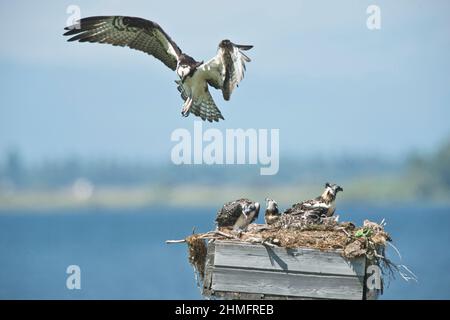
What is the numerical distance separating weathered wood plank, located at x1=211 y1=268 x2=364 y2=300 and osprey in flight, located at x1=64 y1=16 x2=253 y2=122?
416 cm

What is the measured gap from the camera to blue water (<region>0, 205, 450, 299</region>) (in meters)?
49.7

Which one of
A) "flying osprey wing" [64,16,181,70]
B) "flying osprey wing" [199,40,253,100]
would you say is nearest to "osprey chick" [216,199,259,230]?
"flying osprey wing" [199,40,253,100]

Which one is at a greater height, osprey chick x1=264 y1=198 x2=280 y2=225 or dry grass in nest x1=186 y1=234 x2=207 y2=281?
osprey chick x1=264 y1=198 x2=280 y2=225

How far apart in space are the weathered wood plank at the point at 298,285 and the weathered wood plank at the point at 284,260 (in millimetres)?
56

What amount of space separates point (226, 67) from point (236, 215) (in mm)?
2853

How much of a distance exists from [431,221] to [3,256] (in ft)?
134

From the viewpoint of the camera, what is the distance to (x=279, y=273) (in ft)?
34.8

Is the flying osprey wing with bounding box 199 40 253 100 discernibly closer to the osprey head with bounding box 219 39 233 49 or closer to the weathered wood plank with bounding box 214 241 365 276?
the osprey head with bounding box 219 39 233 49

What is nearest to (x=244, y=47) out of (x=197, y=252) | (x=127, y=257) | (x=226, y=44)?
(x=226, y=44)

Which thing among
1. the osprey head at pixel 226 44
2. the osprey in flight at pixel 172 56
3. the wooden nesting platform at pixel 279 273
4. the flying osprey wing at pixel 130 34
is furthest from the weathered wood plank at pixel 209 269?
the flying osprey wing at pixel 130 34

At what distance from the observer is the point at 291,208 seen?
12227mm
